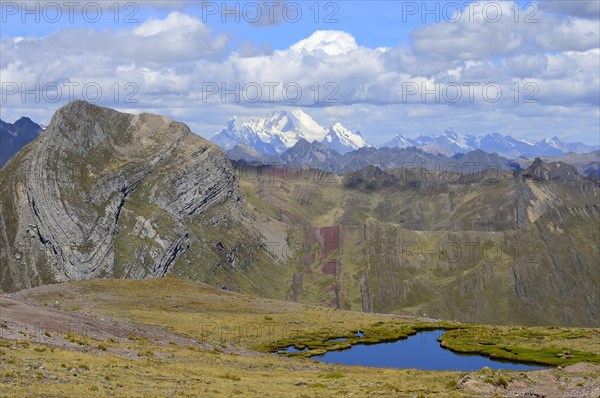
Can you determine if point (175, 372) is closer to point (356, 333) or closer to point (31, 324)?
point (31, 324)

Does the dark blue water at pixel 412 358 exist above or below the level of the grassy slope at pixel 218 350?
below

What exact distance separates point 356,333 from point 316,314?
1297 cm

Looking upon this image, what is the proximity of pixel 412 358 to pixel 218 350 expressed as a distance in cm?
4257

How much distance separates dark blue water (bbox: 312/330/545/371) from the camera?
104688 millimetres

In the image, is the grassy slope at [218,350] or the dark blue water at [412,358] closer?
the grassy slope at [218,350]

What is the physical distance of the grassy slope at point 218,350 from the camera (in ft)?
168

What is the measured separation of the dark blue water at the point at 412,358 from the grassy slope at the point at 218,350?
4.73 m

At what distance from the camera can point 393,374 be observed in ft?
236

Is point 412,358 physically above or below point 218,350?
below

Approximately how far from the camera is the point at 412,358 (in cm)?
11400

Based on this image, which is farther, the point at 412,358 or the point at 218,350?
the point at 412,358

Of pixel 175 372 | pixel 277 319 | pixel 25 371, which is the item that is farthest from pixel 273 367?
pixel 277 319

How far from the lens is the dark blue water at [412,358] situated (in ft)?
343

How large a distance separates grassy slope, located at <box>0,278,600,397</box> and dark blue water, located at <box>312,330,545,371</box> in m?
4.73
